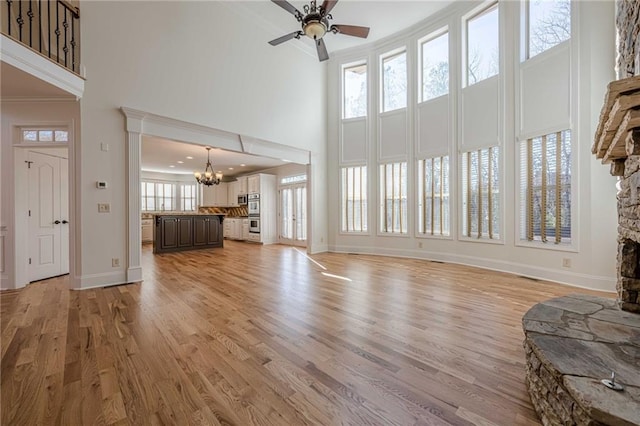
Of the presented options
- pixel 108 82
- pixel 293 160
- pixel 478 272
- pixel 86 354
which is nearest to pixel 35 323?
pixel 86 354

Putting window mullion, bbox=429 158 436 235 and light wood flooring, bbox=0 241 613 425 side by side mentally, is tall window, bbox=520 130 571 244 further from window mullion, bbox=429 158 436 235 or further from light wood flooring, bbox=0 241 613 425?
window mullion, bbox=429 158 436 235

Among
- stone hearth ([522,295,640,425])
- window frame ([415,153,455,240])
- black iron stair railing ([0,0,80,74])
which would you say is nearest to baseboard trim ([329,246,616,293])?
window frame ([415,153,455,240])

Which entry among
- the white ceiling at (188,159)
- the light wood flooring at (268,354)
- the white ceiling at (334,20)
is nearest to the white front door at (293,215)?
the white ceiling at (188,159)

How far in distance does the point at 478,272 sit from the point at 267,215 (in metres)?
6.89

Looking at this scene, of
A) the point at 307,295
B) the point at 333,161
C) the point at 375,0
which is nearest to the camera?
the point at 307,295

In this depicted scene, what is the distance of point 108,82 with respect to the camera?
3965 mm

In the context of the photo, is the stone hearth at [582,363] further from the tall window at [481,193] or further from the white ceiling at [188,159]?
the white ceiling at [188,159]

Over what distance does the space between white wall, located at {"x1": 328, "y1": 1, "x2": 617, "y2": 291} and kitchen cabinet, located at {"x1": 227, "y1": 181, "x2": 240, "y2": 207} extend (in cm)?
510

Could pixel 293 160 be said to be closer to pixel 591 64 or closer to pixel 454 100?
pixel 454 100

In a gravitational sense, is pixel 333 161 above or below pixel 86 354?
above

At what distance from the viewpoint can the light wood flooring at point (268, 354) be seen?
1.47 m

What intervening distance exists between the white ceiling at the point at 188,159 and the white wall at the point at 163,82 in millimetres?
1463

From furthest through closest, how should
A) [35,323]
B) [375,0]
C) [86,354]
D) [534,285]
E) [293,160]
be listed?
[293,160] < [375,0] < [534,285] < [35,323] < [86,354]

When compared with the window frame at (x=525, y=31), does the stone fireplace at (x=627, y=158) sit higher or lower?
lower
